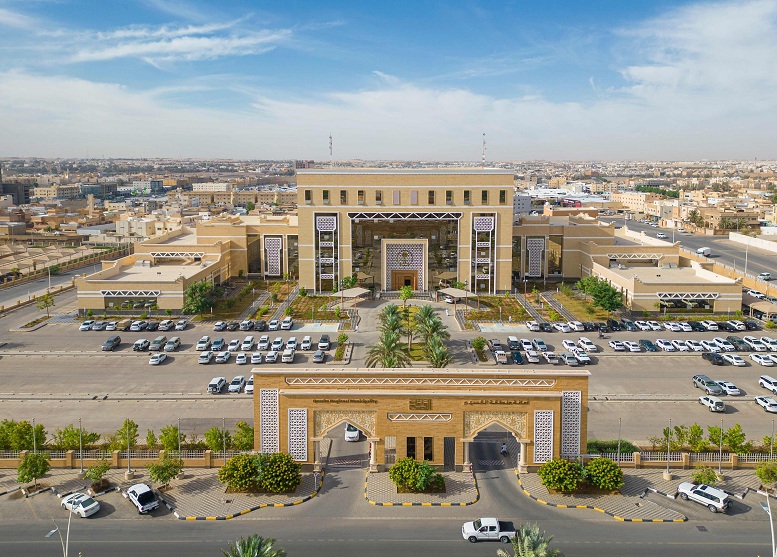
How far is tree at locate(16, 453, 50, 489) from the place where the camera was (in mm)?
28094

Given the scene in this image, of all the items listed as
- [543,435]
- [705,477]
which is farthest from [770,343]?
[543,435]

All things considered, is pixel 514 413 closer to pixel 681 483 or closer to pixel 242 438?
pixel 681 483

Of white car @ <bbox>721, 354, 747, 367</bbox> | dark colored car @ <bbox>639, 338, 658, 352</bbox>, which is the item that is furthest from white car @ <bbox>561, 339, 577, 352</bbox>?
white car @ <bbox>721, 354, 747, 367</bbox>

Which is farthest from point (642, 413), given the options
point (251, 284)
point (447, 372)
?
point (251, 284)

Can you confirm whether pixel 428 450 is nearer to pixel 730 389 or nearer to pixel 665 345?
pixel 730 389

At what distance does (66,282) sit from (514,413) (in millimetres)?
74603

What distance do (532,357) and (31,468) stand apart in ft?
114

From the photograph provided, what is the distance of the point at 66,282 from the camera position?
85.0 m

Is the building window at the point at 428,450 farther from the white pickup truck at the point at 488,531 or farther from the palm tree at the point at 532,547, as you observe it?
Result: the palm tree at the point at 532,547

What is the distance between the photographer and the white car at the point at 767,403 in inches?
1553

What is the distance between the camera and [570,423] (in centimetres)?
2995

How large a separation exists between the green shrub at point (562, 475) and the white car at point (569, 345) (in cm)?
2446

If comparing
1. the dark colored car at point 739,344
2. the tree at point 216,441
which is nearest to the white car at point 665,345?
the dark colored car at point 739,344

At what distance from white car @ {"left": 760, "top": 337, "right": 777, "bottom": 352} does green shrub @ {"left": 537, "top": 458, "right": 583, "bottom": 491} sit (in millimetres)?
33224
